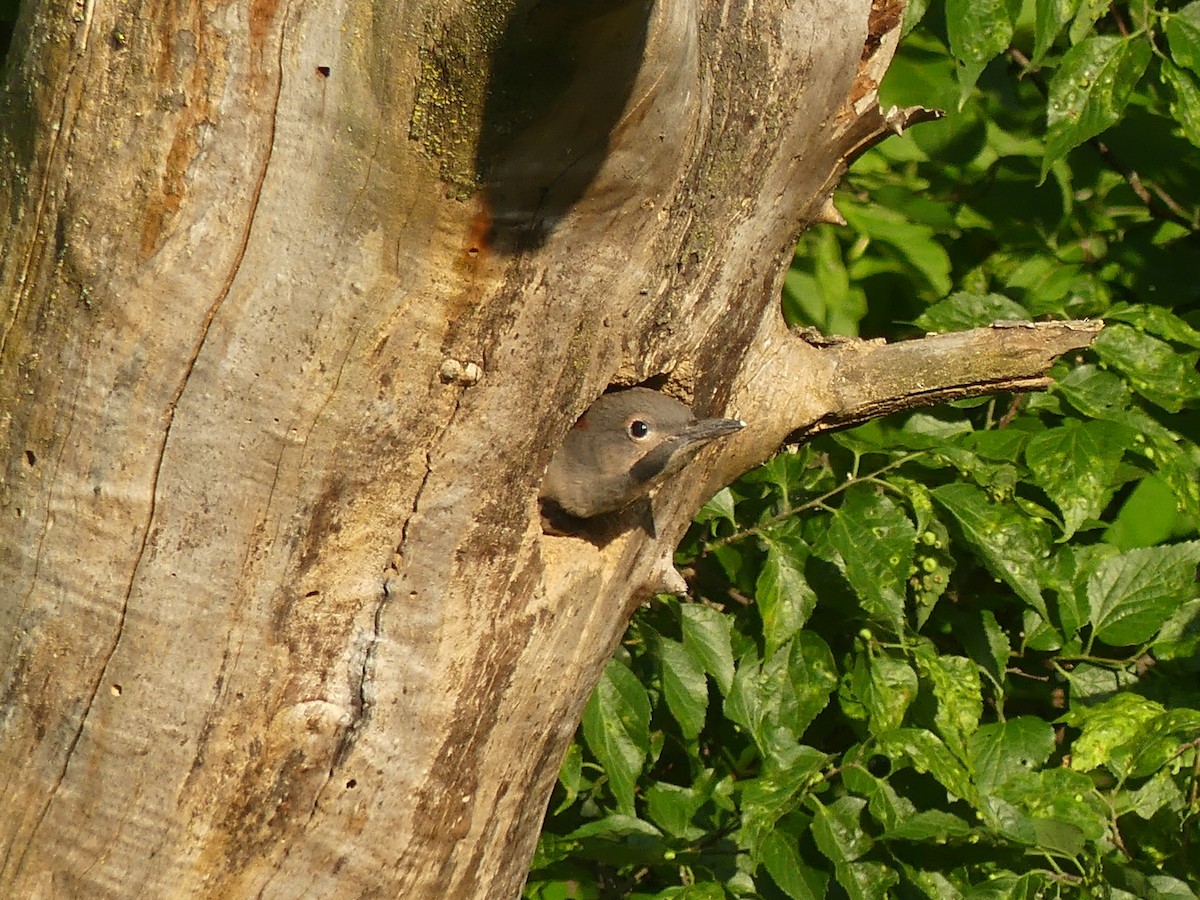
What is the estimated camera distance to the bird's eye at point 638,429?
265cm

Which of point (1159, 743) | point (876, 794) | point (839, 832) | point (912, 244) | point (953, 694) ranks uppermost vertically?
point (912, 244)

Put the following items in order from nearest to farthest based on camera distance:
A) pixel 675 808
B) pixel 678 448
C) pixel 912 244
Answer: pixel 678 448, pixel 675 808, pixel 912 244

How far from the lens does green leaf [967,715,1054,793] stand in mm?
3154

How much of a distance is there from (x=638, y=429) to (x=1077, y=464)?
1.23 metres

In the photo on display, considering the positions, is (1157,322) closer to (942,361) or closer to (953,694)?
(942,361)

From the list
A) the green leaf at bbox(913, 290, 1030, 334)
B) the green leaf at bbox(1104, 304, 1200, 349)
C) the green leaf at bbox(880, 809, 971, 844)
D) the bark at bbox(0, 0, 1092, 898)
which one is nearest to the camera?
the bark at bbox(0, 0, 1092, 898)

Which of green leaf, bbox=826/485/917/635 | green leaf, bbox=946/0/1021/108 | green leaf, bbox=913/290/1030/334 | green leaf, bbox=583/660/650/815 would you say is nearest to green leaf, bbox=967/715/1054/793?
green leaf, bbox=826/485/917/635

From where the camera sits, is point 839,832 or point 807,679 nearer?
point 839,832

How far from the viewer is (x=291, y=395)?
79.1 inches

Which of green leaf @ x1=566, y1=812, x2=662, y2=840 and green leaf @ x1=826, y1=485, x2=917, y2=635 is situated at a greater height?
green leaf @ x1=826, y1=485, x2=917, y2=635

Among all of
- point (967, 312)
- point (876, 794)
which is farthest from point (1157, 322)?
point (876, 794)

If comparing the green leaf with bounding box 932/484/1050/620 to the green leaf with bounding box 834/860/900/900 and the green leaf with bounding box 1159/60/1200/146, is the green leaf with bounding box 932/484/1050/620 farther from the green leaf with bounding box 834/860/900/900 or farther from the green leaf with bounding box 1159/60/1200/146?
the green leaf with bounding box 1159/60/1200/146

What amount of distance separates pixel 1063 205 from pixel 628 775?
234cm

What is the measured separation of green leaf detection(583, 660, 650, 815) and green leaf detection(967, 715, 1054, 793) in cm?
83
